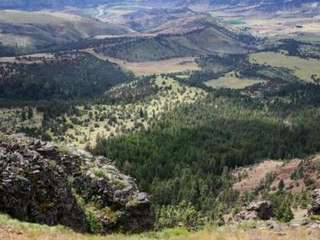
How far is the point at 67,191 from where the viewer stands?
208ft

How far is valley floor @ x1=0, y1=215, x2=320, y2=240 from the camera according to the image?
4847cm

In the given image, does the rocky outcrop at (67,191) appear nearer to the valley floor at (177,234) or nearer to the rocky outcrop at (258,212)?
the valley floor at (177,234)

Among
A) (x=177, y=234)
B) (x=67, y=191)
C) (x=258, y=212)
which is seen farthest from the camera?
(x=258, y=212)

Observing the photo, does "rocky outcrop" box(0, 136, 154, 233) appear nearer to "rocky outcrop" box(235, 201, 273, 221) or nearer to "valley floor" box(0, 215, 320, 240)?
"valley floor" box(0, 215, 320, 240)

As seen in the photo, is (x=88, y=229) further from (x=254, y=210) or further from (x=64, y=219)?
(x=254, y=210)

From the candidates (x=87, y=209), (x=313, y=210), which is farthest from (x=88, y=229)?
(x=313, y=210)

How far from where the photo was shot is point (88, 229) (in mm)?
65250

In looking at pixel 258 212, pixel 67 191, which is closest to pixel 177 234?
pixel 67 191

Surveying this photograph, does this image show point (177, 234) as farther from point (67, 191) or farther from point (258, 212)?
point (258, 212)

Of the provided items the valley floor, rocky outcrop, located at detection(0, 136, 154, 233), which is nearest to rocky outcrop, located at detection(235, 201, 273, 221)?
rocky outcrop, located at detection(0, 136, 154, 233)

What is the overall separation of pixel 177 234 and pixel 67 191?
12.7 metres

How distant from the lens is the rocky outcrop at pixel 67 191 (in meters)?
56.2

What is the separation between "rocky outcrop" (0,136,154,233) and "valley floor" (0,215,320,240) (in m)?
4.69

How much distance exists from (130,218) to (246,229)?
47.6 ft
